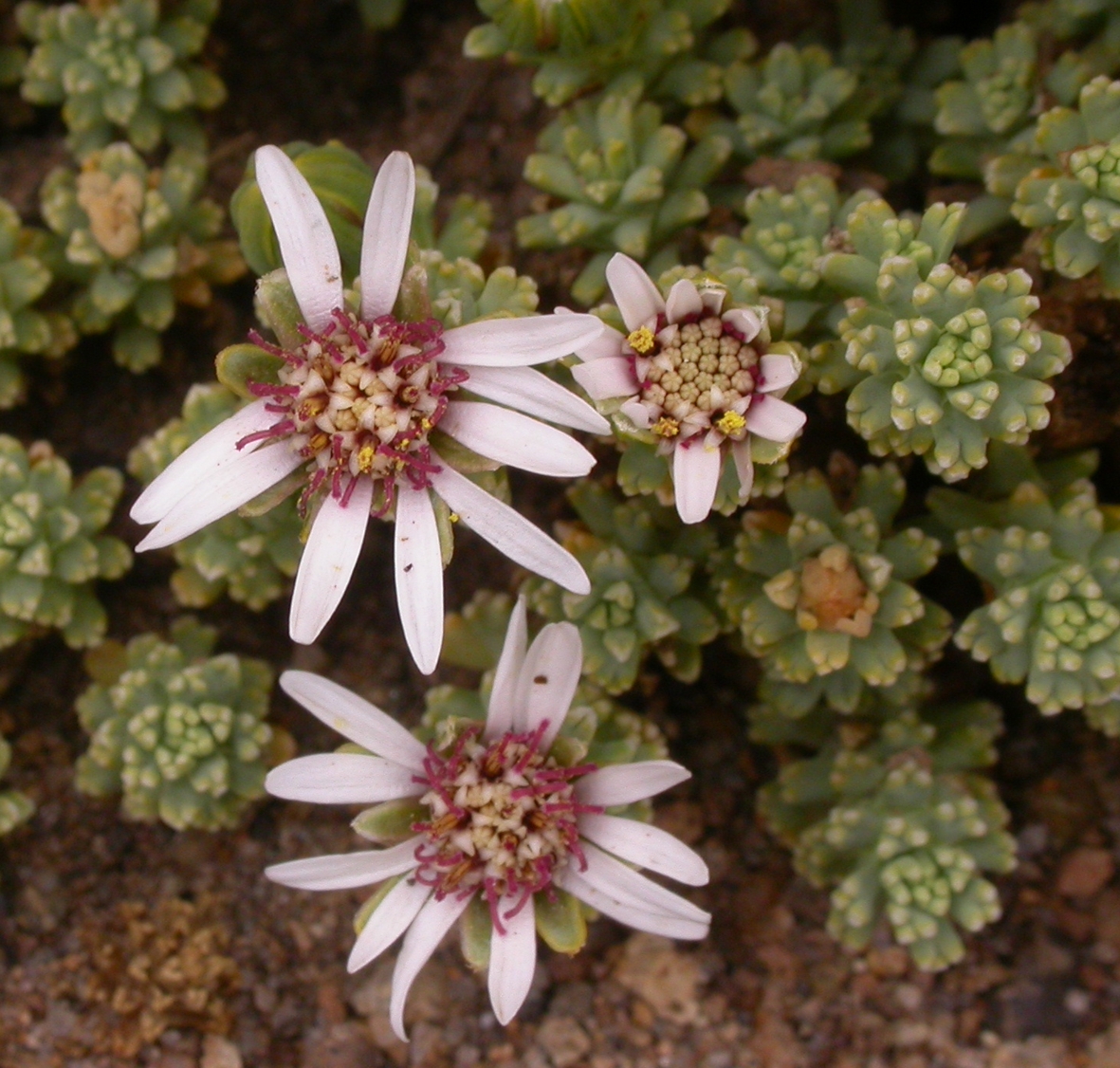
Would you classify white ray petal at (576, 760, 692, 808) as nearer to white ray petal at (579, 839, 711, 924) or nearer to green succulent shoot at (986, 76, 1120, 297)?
white ray petal at (579, 839, 711, 924)

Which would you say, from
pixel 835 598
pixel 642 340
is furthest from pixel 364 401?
pixel 835 598

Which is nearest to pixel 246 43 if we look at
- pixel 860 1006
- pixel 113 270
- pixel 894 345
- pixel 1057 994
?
pixel 113 270

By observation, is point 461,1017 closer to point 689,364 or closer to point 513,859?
point 513,859

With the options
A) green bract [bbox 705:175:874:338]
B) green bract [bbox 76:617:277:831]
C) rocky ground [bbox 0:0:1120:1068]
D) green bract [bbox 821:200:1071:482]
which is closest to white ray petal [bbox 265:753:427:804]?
green bract [bbox 76:617:277:831]

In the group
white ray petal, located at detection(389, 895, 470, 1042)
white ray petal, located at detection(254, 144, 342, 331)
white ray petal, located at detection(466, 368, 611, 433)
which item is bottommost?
white ray petal, located at detection(389, 895, 470, 1042)

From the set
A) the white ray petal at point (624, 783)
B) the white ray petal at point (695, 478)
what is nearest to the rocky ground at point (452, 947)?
the white ray petal at point (624, 783)

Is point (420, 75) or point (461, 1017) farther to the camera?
point (420, 75)

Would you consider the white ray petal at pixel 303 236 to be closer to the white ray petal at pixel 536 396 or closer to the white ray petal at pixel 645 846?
the white ray petal at pixel 536 396
